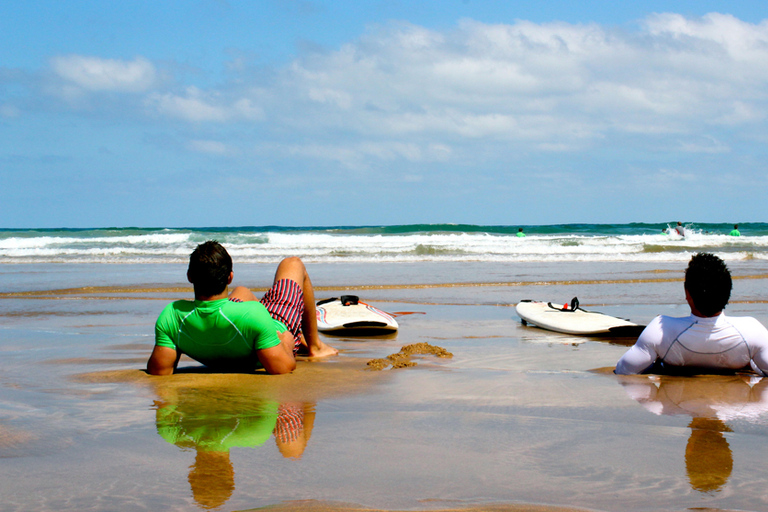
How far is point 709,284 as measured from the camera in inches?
160

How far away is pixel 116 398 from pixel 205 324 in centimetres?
69

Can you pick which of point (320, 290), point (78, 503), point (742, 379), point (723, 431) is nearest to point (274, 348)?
point (78, 503)

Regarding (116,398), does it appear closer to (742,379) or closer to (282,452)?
(282,452)

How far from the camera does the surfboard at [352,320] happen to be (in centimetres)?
738

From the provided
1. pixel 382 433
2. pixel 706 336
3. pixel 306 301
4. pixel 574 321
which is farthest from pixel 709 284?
pixel 574 321

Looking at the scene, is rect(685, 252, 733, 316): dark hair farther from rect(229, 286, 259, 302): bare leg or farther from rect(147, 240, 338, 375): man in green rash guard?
rect(229, 286, 259, 302): bare leg

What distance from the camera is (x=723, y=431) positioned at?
3.05 m

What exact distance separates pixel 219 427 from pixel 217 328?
46.2 inches

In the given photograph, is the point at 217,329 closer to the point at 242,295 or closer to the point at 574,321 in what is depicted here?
the point at 242,295

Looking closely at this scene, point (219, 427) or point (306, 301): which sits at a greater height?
point (306, 301)

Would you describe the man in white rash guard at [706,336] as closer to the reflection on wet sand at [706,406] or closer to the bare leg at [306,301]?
the reflection on wet sand at [706,406]

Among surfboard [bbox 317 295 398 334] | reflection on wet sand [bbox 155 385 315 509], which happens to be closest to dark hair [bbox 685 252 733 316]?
reflection on wet sand [bbox 155 385 315 509]

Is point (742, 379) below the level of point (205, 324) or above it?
below

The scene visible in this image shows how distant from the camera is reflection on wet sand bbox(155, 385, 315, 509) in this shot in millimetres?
2414
